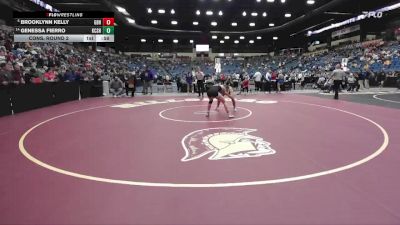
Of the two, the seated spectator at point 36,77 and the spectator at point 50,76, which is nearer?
the seated spectator at point 36,77

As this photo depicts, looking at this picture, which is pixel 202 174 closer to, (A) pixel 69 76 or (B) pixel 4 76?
(B) pixel 4 76

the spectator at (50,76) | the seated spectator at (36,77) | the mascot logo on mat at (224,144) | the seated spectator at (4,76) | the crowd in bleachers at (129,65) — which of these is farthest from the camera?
the spectator at (50,76)

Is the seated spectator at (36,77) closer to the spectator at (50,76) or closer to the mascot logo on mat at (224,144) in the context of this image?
the spectator at (50,76)

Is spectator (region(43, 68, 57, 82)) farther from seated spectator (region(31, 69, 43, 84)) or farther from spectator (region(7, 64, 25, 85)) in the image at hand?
spectator (region(7, 64, 25, 85))

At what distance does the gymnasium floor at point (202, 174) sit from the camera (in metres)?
3.31

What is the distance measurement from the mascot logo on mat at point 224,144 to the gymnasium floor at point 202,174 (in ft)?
0.06

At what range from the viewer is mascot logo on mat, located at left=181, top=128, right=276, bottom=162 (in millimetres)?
5574

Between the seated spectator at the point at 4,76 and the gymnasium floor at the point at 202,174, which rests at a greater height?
the seated spectator at the point at 4,76

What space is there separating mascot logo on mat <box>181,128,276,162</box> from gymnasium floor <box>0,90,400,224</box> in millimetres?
19

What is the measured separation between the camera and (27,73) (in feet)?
47.6

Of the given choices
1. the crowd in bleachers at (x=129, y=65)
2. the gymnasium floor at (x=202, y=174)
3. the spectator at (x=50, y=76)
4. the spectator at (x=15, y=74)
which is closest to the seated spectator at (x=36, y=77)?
the crowd in bleachers at (x=129, y=65)

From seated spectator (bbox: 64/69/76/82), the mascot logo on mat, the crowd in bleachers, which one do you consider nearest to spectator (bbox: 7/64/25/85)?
the crowd in bleachers

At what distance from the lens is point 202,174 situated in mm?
4531

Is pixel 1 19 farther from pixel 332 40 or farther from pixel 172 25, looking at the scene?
pixel 332 40
